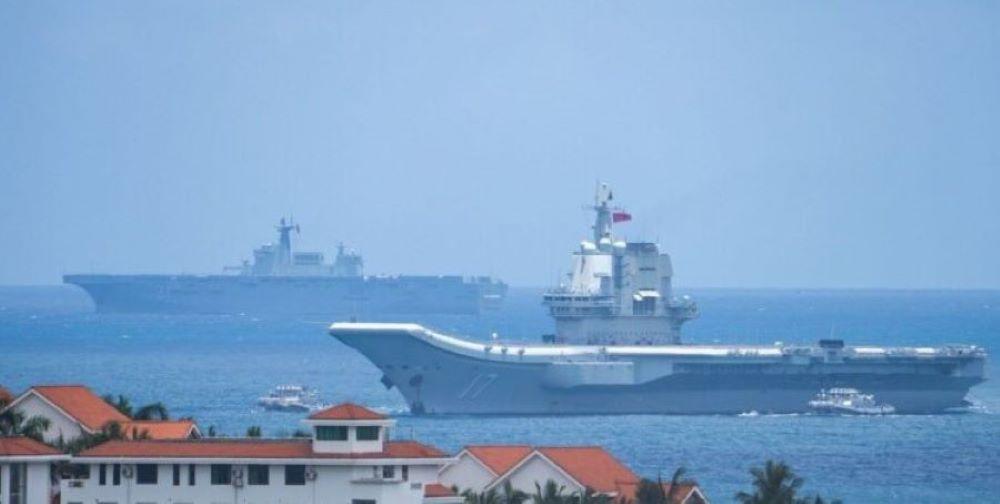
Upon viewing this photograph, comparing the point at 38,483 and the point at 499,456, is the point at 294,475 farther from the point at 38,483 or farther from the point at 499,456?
the point at 499,456

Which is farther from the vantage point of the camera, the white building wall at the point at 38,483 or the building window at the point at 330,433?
the white building wall at the point at 38,483

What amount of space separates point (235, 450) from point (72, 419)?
5840 mm

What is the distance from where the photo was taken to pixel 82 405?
156ft

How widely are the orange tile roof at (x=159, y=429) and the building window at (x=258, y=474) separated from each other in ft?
15.3

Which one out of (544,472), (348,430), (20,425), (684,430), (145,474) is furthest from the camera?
(684,430)

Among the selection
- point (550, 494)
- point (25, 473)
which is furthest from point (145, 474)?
point (550, 494)

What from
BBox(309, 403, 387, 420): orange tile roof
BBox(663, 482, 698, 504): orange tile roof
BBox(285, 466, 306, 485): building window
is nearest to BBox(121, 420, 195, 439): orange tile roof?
BBox(285, 466, 306, 485): building window

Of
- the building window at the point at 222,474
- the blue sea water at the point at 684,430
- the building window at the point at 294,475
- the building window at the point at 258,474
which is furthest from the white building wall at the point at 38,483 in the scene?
the blue sea water at the point at 684,430

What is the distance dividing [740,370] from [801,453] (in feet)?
64.8

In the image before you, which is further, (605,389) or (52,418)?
(605,389)

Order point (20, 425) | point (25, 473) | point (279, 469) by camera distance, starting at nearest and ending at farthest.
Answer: point (279, 469)
point (25, 473)
point (20, 425)

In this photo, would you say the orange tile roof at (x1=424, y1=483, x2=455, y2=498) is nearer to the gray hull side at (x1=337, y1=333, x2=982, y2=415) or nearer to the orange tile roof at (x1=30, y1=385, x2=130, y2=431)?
the orange tile roof at (x1=30, y1=385, x2=130, y2=431)

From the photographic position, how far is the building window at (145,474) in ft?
135

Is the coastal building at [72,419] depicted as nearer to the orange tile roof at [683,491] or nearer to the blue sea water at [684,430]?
the orange tile roof at [683,491]
